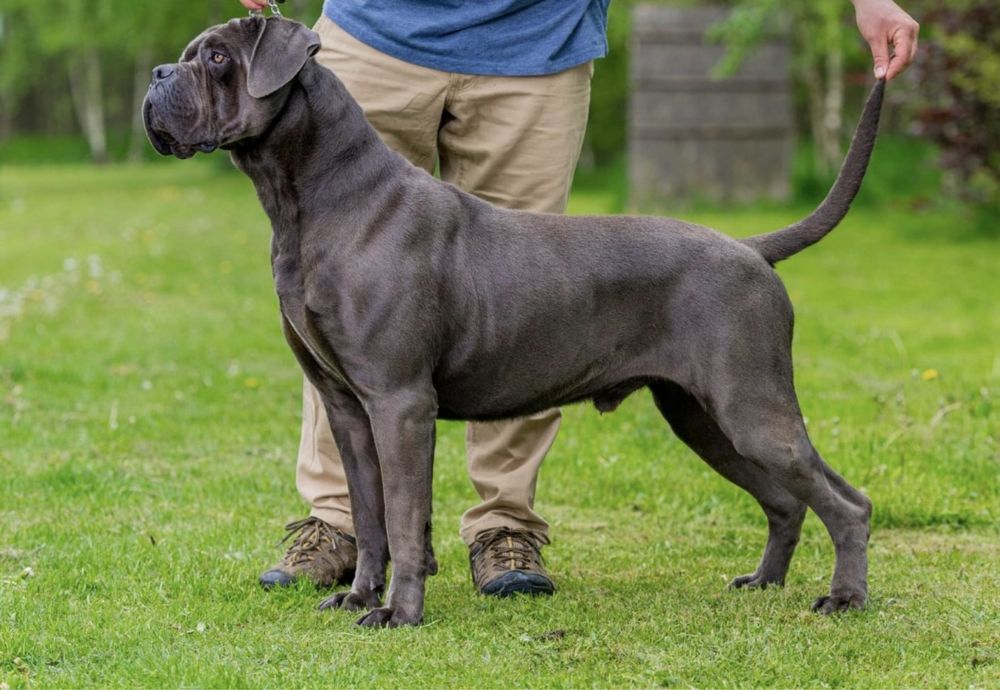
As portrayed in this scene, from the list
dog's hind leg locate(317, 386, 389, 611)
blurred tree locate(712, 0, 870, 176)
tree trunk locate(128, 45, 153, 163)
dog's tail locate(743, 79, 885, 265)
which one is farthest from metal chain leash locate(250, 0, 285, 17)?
tree trunk locate(128, 45, 153, 163)

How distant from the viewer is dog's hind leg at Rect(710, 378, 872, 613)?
12.7ft

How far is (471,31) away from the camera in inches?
173

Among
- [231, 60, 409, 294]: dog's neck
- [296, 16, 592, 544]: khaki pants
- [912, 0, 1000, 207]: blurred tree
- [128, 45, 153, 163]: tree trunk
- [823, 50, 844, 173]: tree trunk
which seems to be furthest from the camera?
[128, 45, 153, 163]: tree trunk

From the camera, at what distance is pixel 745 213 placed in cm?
1633

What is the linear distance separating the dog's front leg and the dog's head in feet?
2.79

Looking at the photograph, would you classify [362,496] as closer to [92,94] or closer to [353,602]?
[353,602]

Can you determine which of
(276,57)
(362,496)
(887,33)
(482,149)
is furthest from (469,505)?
(887,33)

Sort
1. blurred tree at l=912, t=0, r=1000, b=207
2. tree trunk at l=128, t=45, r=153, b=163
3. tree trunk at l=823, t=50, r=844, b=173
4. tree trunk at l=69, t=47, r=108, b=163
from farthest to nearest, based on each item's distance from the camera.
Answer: tree trunk at l=69, t=47, r=108, b=163 < tree trunk at l=128, t=45, r=153, b=163 < tree trunk at l=823, t=50, r=844, b=173 < blurred tree at l=912, t=0, r=1000, b=207

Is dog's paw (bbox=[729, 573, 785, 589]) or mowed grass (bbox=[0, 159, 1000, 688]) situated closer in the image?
mowed grass (bbox=[0, 159, 1000, 688])

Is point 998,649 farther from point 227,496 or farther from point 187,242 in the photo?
point 187,242

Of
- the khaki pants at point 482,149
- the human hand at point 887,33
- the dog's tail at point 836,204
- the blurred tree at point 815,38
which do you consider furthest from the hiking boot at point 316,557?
the blurred tree at point 815,38

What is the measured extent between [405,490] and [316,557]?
74cm

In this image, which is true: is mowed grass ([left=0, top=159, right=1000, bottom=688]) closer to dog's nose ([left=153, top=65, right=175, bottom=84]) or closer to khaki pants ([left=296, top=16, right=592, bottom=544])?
khaki pants ([left=296, top=16, right=592, bottom=544])

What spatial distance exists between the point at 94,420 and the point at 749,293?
3931 millimetres
